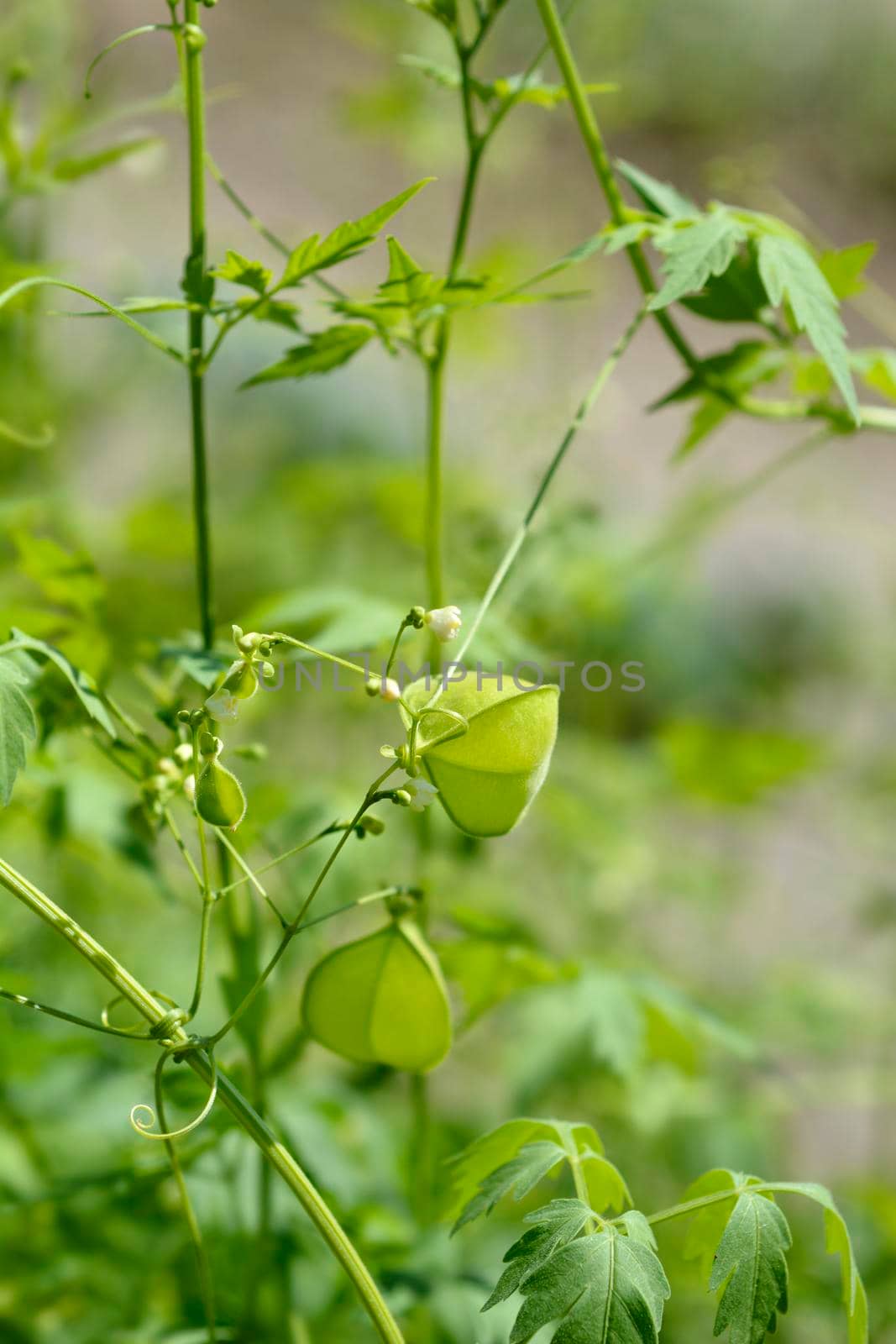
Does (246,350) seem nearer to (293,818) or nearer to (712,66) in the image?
(293,818)

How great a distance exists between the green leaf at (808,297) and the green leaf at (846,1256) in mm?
320

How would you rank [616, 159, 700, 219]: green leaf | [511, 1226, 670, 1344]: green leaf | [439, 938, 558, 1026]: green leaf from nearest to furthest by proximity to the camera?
[511, 1226, 670, 1344]: green leaf
[616, 159, 700, 219]: green leaf
[439, 938, 558, 1026]: green leaf

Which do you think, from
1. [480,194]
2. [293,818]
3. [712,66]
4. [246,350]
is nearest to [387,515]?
[293,818]

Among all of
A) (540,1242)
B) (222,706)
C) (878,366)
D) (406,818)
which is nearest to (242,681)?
(222,706)

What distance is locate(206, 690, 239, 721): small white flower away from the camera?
465 mm

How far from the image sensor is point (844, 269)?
0.66 metres

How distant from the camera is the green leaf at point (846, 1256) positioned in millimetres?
463

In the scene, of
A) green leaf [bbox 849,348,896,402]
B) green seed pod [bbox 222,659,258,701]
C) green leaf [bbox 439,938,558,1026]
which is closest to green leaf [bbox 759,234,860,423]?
green leaf [bbox 849,348,896,402]

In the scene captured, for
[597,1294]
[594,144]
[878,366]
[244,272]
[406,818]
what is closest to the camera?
[597,1294]

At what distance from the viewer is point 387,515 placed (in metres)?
1.40

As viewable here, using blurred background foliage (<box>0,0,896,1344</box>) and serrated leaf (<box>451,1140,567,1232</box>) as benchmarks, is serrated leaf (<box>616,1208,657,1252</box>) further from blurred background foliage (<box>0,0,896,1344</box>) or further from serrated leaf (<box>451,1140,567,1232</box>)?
blurred background foliage (<box>0,0,896,1344</box>)

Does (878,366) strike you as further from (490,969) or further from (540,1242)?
(540,1242)

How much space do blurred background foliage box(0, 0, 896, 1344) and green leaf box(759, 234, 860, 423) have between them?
0.91ft

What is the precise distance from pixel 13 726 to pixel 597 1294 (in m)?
0.30
